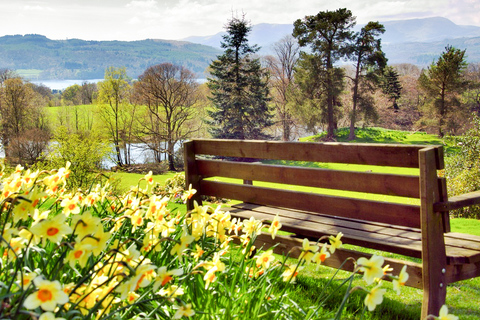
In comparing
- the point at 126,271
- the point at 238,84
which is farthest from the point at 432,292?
the point at 238,84

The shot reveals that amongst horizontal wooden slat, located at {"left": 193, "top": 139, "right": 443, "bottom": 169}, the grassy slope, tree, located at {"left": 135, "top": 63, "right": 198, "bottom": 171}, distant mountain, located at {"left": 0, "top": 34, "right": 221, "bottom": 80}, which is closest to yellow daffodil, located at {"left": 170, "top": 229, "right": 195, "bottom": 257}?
the grassy slope

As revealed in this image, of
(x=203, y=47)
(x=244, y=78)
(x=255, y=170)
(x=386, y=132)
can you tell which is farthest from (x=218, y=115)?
(x=203, y=47)

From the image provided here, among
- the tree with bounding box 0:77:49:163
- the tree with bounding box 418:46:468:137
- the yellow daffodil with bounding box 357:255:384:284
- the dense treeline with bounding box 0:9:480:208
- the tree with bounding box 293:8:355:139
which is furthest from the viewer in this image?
the tree with bounding box 293:8:355:139

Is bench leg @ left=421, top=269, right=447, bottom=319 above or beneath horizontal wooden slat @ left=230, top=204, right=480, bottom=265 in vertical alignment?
beneath

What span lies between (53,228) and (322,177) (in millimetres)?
1869

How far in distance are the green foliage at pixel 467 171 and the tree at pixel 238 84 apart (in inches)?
713

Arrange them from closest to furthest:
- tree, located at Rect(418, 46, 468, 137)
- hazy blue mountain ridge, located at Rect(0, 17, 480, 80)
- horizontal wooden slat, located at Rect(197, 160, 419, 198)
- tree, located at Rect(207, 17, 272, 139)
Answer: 1. horizontal wooden slat, located at Rect(197, 160, 419, 198)
2. tree, located at Rect(207, 17, 272, 139)
3. tree, located at Rect(418, 46, 468, 137)
4. hazy blue mountain ridge, located at Rect(0, 17, 480, 80)

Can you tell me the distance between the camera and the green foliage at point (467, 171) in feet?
33.6

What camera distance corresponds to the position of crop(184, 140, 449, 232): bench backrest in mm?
2170

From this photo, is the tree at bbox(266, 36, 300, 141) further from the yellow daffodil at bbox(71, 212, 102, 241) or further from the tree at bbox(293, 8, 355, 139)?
the yellow daffodil at bbox(71, 212, 102, 241)

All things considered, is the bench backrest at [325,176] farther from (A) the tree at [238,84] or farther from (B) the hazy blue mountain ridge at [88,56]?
(B) the hazy blue mountain ridge at [88,56]

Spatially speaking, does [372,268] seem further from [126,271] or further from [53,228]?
[53,228]

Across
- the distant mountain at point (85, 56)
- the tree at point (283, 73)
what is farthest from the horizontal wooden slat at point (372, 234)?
the distant mountain at point (85, 56)

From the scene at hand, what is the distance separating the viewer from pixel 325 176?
2.49 meters
